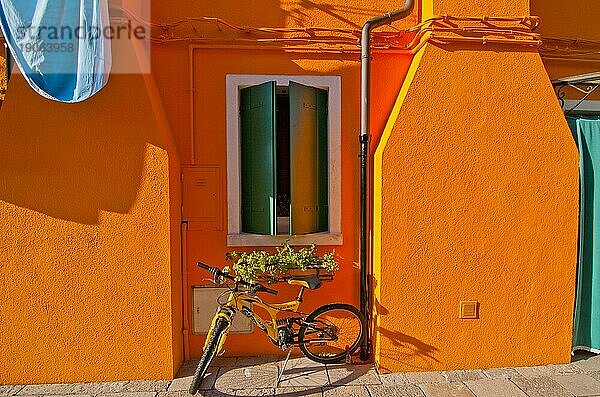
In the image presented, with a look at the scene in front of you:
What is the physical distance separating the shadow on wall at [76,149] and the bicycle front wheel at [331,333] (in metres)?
2.28

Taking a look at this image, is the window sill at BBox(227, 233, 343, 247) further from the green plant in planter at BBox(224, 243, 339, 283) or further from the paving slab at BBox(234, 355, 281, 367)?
the paving slab at BBox(234, 355, 281, 367)

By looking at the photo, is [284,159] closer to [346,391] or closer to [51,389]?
[346,391]

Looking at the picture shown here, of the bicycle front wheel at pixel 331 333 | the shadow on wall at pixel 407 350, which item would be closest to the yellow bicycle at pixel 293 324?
the bicycle front wheel at pixel 331 333

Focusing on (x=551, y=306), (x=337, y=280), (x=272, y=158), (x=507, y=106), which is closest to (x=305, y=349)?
(x=337, y=280)

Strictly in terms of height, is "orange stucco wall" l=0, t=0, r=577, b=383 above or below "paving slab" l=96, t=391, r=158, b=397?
above

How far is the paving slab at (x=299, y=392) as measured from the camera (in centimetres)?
388

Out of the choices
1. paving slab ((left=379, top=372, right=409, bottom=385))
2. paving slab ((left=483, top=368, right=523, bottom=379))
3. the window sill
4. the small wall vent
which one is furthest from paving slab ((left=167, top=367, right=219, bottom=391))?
paving slab ((left=483, top=368, right=523, bottom=379))

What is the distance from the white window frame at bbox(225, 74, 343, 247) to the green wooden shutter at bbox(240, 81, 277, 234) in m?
0.10

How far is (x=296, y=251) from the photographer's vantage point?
14.9 ft

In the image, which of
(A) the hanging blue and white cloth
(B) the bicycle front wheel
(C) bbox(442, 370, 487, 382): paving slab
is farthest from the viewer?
(B) the bicycle front wheel

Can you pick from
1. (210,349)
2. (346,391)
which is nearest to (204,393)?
(210,349)

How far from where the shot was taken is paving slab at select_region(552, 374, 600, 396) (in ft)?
12.8

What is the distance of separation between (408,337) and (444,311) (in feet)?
1.57

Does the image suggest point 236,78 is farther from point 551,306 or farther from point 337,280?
point 551,306
